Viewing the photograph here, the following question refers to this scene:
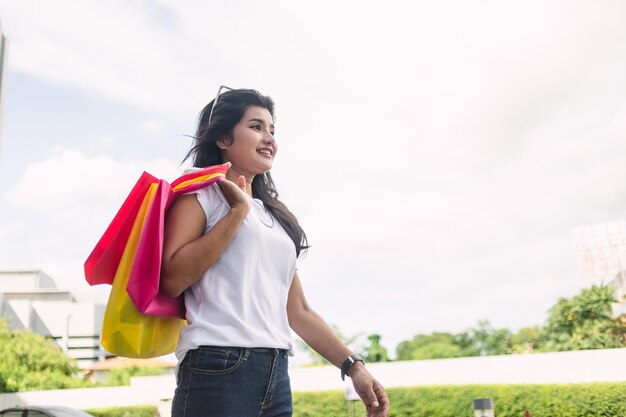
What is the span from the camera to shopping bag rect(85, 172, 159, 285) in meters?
1.64

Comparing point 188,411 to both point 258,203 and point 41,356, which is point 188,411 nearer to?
point 258,203

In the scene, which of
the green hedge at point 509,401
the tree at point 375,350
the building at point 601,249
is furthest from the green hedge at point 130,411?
the building at point 601,249

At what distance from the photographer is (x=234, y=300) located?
1.59 m

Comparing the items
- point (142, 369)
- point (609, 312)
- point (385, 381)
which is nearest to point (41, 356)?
point (142, 369)

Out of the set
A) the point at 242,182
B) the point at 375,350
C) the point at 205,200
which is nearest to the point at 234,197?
the point at 205,200

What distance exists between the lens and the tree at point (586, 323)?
786 inches

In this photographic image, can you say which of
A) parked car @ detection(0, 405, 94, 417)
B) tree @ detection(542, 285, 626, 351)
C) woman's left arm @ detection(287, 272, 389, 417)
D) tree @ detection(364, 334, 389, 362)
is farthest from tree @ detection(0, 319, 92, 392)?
woman's left arm @ detection(287, 272, 389, 417)

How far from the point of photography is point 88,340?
47.8 meters

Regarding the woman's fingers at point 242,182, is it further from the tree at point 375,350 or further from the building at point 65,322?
the building at point 65,322

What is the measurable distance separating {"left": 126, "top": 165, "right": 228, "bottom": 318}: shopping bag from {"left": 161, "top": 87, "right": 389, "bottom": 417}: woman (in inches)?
1.1

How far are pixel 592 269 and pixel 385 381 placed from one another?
3191 cm

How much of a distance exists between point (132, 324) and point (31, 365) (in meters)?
30.6

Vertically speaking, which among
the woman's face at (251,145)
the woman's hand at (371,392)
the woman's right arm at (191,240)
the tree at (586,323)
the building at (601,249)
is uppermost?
the building at (601,249)

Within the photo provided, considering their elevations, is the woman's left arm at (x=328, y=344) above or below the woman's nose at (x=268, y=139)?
below
